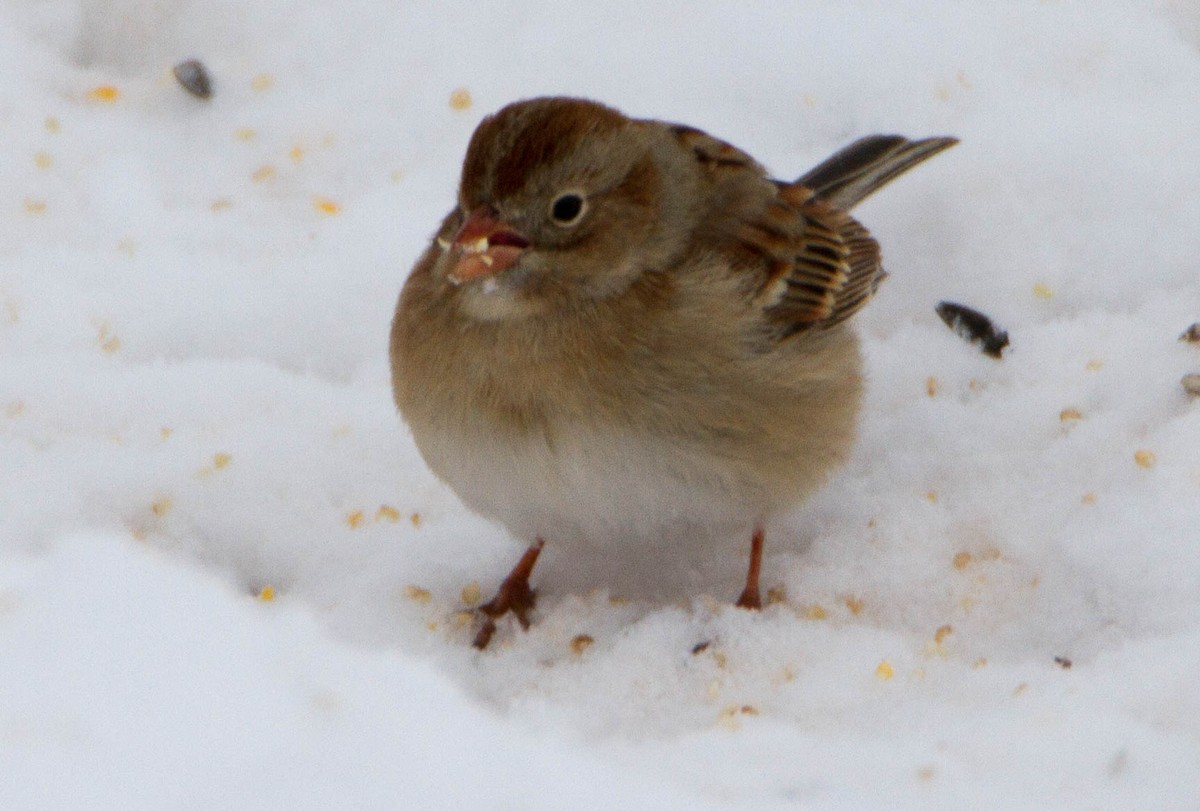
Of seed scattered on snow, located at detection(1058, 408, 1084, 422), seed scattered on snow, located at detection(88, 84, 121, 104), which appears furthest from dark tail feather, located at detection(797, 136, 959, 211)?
seed scattered on snow, located at detection(88, 84, 121, 104)

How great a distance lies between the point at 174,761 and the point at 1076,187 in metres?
2.79

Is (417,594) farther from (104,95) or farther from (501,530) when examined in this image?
(104,95)

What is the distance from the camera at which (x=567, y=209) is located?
309 centimetres

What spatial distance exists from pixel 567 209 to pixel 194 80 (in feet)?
6.63

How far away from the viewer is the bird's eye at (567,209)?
3059 millimetres

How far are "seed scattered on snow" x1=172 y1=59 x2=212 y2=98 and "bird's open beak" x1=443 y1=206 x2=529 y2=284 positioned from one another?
6.36ft

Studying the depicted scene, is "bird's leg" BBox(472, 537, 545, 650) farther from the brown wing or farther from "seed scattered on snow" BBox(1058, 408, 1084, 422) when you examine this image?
"seed scattered on snow" BBox(1058, 408, 1084, 422)

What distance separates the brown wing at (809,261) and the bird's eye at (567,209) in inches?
19.0

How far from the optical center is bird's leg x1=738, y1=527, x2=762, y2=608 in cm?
331

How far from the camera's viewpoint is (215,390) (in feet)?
12.8

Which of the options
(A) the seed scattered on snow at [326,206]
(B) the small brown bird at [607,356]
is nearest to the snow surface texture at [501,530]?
(A) the seed scattered on snow at [326,206]

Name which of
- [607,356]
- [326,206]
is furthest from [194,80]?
[607,356]

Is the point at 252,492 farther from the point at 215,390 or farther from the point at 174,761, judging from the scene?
the point at 174,761

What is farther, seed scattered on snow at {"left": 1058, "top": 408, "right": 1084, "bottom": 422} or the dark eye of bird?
seed scattered on snow at {"left": 1058, "top": 408, "right": 1084, "bottom": 422}
